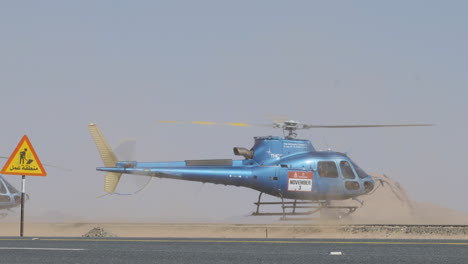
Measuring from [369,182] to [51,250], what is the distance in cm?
2017

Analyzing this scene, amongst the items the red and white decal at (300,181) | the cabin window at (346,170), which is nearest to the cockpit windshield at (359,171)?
the cabin window at (346,170)

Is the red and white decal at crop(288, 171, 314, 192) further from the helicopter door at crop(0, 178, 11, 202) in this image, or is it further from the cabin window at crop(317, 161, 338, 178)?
the helicopter door at crop(0, 178, 11, 202)

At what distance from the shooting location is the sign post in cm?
2203

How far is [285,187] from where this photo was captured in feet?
101

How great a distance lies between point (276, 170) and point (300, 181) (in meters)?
0.96

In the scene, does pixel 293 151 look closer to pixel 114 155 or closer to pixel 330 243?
pixel 114 155

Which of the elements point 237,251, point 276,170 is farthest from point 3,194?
point 237,251

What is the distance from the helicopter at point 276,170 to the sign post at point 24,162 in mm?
8056

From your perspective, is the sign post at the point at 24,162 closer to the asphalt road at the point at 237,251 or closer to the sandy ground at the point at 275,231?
the sandy ground at the point at 275,231

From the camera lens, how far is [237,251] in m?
13.0

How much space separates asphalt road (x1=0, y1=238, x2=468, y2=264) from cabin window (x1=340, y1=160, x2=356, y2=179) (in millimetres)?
15796

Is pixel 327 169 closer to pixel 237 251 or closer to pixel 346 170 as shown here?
pixel 346 170

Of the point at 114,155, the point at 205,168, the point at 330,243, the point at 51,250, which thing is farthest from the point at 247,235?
the point at 51,250

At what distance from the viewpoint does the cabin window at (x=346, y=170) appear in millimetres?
31269
